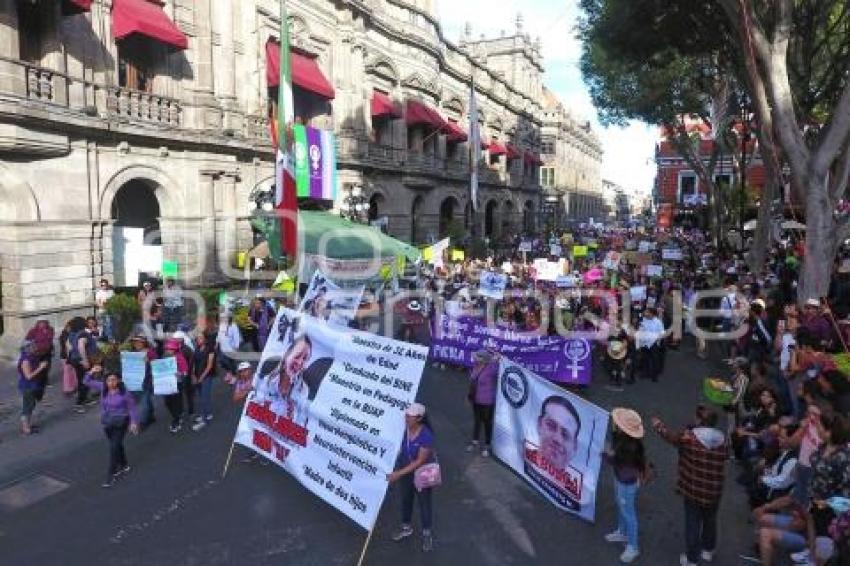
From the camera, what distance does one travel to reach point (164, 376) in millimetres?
9398

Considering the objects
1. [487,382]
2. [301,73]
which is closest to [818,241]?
[487,382]

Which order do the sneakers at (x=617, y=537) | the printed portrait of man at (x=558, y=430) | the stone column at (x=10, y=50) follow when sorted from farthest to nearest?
1. the stone column at (x=10, y=50)
2. the printed portrait of man at (x=558, y=430)
3. the sneakers at (x=617, y=537)

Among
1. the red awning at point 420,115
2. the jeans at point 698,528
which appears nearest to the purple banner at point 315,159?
the red awning at point 420,115

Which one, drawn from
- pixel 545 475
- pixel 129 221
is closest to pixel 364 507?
pixel 545 475

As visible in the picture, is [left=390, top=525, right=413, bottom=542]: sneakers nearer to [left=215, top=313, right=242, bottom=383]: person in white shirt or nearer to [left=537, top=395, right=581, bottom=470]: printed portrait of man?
[left=537, top=395, right=581, bottom=470]: printed portrait of man

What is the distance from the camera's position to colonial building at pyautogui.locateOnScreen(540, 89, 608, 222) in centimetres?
7256

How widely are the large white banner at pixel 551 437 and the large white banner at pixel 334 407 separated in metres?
1.90

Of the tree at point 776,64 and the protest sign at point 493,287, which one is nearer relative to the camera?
the tree at point 776,64

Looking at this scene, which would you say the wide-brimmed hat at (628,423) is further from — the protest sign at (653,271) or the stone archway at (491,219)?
the stone archway at (491,219)

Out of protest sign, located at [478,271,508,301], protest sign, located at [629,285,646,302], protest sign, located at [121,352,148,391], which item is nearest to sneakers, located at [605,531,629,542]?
protest sign, located at [121,352,148,391]

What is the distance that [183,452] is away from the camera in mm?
9000

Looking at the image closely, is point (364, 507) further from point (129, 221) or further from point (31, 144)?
point (129, 221)

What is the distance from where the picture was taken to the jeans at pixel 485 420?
8.64 m

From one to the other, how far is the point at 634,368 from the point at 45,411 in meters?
10.8
